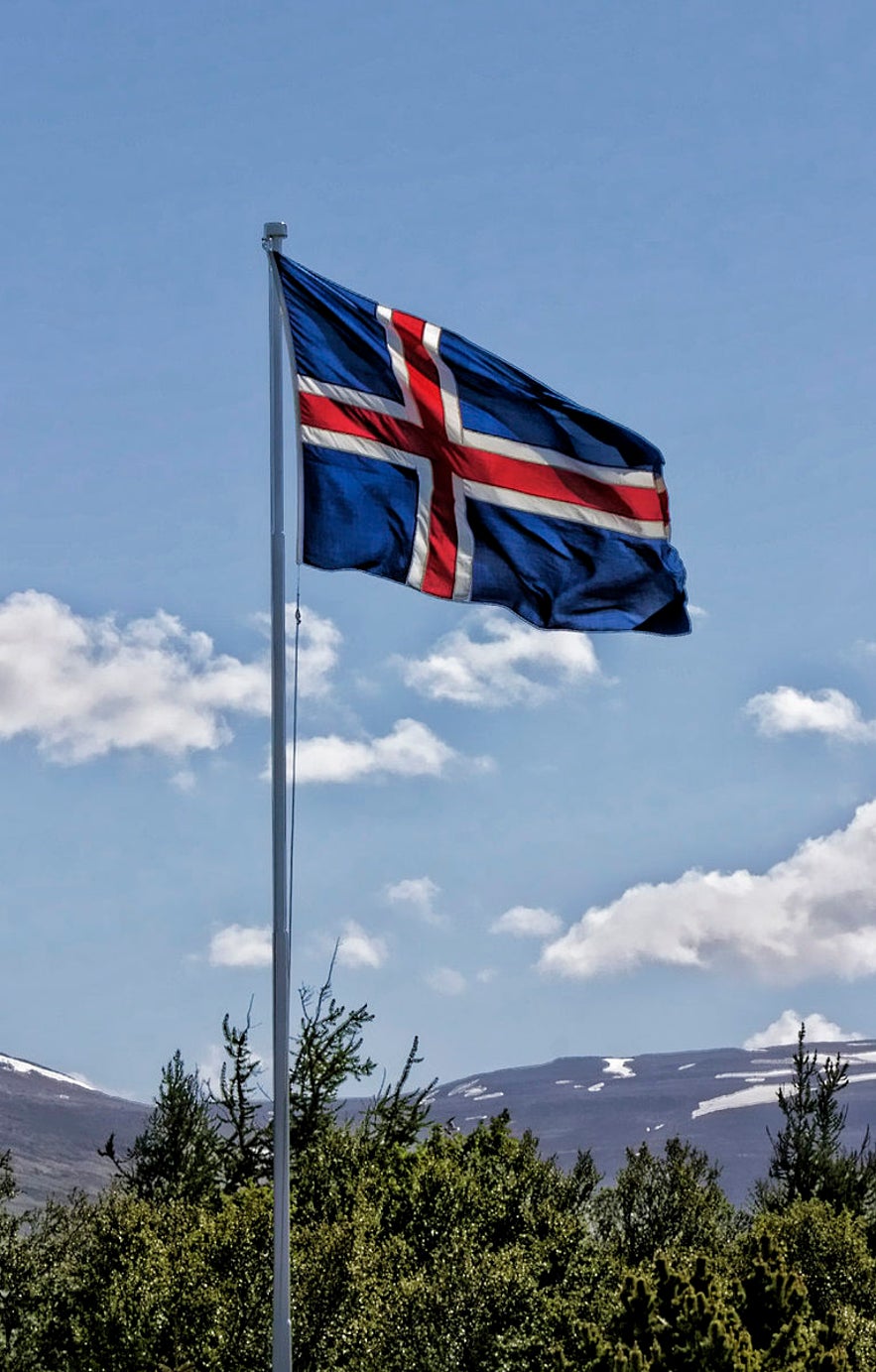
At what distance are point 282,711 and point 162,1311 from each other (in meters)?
26.0

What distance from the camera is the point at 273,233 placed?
19062 mm

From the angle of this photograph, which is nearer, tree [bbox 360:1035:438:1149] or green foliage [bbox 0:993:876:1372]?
green foliage [bbox 0:993:876:1372]

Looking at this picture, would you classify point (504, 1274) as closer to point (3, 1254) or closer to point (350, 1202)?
point (350, 1202)

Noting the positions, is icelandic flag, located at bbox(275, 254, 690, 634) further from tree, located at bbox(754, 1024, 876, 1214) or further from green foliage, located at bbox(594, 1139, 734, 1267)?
tree, located at bbox(754, 1024, 876, 1214)

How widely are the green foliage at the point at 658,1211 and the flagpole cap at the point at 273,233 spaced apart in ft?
155

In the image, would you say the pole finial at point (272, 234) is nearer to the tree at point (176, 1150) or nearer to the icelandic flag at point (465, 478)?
the icelandic flag at point (465, 478)

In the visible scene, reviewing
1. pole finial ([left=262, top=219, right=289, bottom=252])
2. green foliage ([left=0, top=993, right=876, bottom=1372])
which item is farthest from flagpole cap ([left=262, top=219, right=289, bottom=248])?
green foliage ([left=0, top=993, right=876, bottom=1372])

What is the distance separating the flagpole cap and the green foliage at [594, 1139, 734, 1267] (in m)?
47.2

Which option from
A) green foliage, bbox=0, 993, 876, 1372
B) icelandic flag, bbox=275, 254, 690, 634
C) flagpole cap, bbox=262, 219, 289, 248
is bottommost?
green foliage, bbox=0, 993, 876, 1372

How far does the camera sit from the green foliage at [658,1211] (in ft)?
206

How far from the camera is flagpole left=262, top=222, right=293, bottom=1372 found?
17203mm

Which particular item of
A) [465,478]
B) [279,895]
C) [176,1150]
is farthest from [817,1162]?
[279,895]

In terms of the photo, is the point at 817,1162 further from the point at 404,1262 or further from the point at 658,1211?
the point at 404,1262

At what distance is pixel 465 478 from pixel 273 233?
137 inches
